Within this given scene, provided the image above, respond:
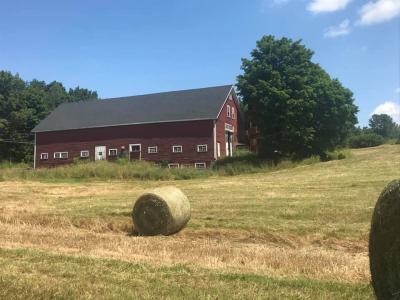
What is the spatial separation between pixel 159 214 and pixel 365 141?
63.0 meters

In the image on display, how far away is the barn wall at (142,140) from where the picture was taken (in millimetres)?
46781

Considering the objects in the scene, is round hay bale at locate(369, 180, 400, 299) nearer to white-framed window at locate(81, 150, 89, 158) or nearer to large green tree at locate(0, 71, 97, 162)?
white-framed window at locate(81, 150, 89, 158)

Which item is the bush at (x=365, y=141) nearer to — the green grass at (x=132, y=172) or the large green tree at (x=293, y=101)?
the large green tree at (x=293, y=101)

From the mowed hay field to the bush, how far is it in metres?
49.9

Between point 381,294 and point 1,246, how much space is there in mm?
7575

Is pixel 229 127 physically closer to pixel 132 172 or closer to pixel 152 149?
pixel 152 149

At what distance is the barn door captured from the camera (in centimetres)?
4941

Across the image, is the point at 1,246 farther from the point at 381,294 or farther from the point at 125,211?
the point at 381,294

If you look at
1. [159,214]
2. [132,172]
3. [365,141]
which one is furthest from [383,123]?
[159,214]

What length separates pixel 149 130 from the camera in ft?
162

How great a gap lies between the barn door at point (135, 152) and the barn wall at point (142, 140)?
30 cm

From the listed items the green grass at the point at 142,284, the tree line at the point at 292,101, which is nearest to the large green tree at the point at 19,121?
the tree line at the point at 292,101

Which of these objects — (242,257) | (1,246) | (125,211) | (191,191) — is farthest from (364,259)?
(191,191)

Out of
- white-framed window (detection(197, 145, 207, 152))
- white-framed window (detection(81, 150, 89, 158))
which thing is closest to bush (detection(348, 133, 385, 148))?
white-framed window (detection(197, 145, 207, 152))
